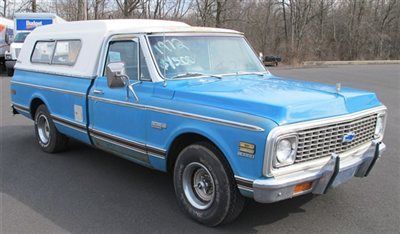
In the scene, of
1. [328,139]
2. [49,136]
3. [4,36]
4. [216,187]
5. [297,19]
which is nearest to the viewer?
[328,139]

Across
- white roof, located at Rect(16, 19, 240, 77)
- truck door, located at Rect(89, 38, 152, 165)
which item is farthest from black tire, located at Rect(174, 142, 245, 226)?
white roof, located at Rect(16, 19, 240, 77)

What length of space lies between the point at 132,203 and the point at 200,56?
1.83 metres

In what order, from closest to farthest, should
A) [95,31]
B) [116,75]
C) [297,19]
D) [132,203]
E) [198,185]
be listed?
[198,185] < [116,75] < [132,203] < [95,31] < [297,19]

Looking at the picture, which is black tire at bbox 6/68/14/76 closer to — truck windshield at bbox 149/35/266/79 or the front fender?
truck windshield at bbox 149/35/266/79

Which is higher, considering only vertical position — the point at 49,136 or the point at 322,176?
the point at 322,176

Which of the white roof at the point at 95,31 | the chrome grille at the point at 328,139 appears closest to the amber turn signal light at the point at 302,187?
the chrome grille at the point at 328,139

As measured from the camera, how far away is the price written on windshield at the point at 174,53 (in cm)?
495

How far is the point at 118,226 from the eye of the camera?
4324 millimetres

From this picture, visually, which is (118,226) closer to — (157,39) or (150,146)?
(150,146)

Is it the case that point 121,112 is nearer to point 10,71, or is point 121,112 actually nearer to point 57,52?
point 57,52

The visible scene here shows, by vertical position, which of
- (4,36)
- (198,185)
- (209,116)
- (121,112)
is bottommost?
(198,185)

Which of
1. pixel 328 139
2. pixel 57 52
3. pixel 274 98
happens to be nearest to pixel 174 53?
pixel 274 98

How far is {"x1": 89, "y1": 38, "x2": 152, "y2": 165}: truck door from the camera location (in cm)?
489

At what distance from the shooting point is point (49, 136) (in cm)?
700
